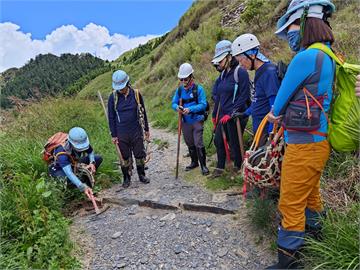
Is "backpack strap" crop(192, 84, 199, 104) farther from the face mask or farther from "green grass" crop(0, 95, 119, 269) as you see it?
the face mask

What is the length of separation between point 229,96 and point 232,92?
0.28 ft

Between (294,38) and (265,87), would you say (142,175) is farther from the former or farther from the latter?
(294,38)

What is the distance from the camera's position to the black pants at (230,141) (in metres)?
5.41

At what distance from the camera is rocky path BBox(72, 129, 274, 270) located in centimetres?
381

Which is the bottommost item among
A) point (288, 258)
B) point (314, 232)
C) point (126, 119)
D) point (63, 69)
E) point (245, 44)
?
point (288, 258)

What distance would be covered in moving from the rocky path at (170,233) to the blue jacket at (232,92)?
4.41 feet

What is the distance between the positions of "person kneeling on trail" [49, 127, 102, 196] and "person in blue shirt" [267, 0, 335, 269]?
3.44 m

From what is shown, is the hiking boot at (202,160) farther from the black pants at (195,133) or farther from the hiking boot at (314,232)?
the hiking boot at (314,232)

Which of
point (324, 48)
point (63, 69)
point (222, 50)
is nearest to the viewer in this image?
point (324, 48)

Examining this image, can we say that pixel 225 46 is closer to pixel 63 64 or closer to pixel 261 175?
pixel 261 175

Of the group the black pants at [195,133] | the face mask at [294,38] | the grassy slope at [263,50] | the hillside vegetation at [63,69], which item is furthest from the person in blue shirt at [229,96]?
the hillside vegetation at [63,69]

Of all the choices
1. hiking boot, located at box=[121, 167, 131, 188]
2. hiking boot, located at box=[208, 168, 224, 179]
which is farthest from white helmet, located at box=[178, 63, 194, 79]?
hiking boot, located at box=[121, 167, 131, 188]

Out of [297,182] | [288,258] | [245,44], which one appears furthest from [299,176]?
[245,44]

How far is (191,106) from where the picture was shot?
19.9 ft
